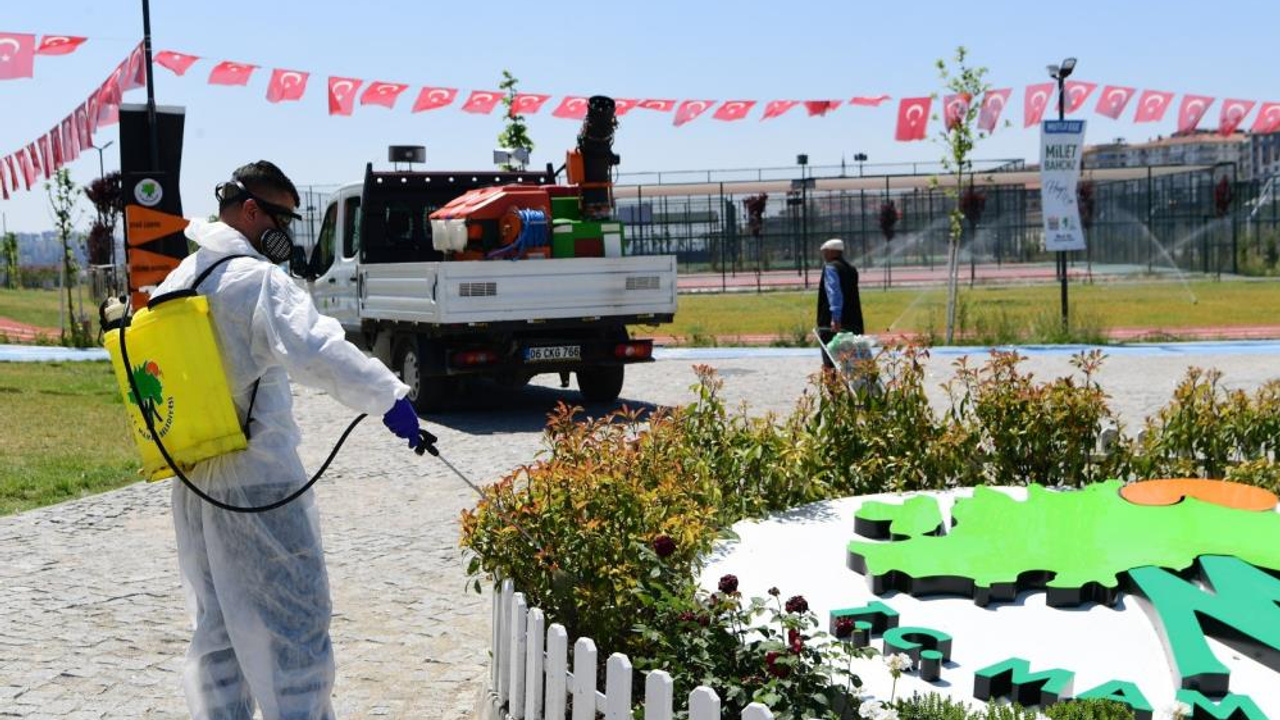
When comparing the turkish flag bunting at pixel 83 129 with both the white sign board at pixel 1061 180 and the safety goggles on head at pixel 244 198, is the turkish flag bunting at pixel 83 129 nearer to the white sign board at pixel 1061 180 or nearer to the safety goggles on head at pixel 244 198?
the white sign board at pixel 1061 180

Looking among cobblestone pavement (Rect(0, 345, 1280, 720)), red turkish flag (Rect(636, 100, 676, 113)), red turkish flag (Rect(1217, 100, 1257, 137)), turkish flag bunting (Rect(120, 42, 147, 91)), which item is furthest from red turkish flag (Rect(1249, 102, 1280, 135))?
turkish flag bunting (Rect(120, 42, 147, 91))

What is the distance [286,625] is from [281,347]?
0.88 meters

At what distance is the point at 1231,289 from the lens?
37.1m

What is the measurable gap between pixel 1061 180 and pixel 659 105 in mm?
6646

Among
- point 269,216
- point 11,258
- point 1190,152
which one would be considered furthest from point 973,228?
point 1190,152

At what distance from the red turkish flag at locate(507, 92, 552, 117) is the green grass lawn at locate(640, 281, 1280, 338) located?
14.3 ft

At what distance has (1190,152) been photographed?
103m

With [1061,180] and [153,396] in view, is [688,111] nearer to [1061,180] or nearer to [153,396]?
[1061,180]

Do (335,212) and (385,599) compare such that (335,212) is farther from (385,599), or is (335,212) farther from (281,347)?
(281,347)

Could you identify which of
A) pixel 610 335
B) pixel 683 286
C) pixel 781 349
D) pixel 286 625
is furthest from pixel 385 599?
pixel 683 286

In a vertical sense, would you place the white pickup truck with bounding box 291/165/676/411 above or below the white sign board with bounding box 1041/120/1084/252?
below

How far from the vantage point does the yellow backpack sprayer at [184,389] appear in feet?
14.0

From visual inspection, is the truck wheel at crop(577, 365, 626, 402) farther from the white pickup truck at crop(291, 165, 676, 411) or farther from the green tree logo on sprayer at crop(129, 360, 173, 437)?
the green tree logo on sprayer at crop(129, 360, 173, 437)

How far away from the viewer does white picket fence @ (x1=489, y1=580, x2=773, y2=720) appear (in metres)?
3.40
